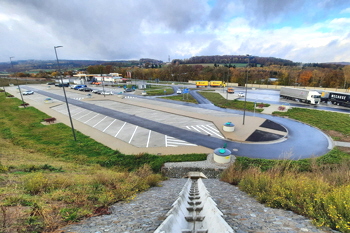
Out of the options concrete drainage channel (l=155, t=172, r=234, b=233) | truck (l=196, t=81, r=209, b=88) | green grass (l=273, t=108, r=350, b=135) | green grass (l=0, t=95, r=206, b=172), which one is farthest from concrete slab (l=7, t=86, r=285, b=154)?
truck (l=196, t=81, r=209, b=88)

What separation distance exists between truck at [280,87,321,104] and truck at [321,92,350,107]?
430 cm

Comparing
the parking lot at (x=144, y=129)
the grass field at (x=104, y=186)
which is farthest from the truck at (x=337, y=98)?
the parking lot at (x=144, y=129)

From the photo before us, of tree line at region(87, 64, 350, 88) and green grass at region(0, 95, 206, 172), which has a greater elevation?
tree line at region(87, 64, 350, 88)

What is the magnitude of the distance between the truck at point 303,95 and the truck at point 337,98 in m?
4.30

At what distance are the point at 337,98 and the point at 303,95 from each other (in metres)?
6.87

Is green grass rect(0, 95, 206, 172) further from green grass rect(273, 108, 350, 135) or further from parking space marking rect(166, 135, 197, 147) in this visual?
green grass rect(273, 108, 350, 135)

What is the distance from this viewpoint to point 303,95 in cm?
3828

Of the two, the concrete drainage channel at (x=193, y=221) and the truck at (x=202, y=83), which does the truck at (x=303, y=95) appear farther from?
the concrete drainage channel at (x=193, y=221)

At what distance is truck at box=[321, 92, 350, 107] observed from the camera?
115ft

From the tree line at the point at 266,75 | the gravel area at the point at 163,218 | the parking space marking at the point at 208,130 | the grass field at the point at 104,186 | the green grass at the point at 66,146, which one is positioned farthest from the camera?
the tree line at the point at 266,75

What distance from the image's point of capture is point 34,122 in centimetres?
2670

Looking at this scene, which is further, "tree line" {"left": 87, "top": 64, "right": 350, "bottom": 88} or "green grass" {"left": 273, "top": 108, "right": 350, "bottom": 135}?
"tree line" {"left": 87, "top": 64, "right": 350, "bottom": 88}

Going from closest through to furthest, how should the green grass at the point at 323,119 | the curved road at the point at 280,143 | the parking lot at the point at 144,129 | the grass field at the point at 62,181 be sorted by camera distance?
the grass field at the point at 62,181 < the curved road at the point at 280,143 < the parking lot at the point at 144,129 < the green grass at the point at 323,119

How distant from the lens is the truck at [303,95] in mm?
36531
